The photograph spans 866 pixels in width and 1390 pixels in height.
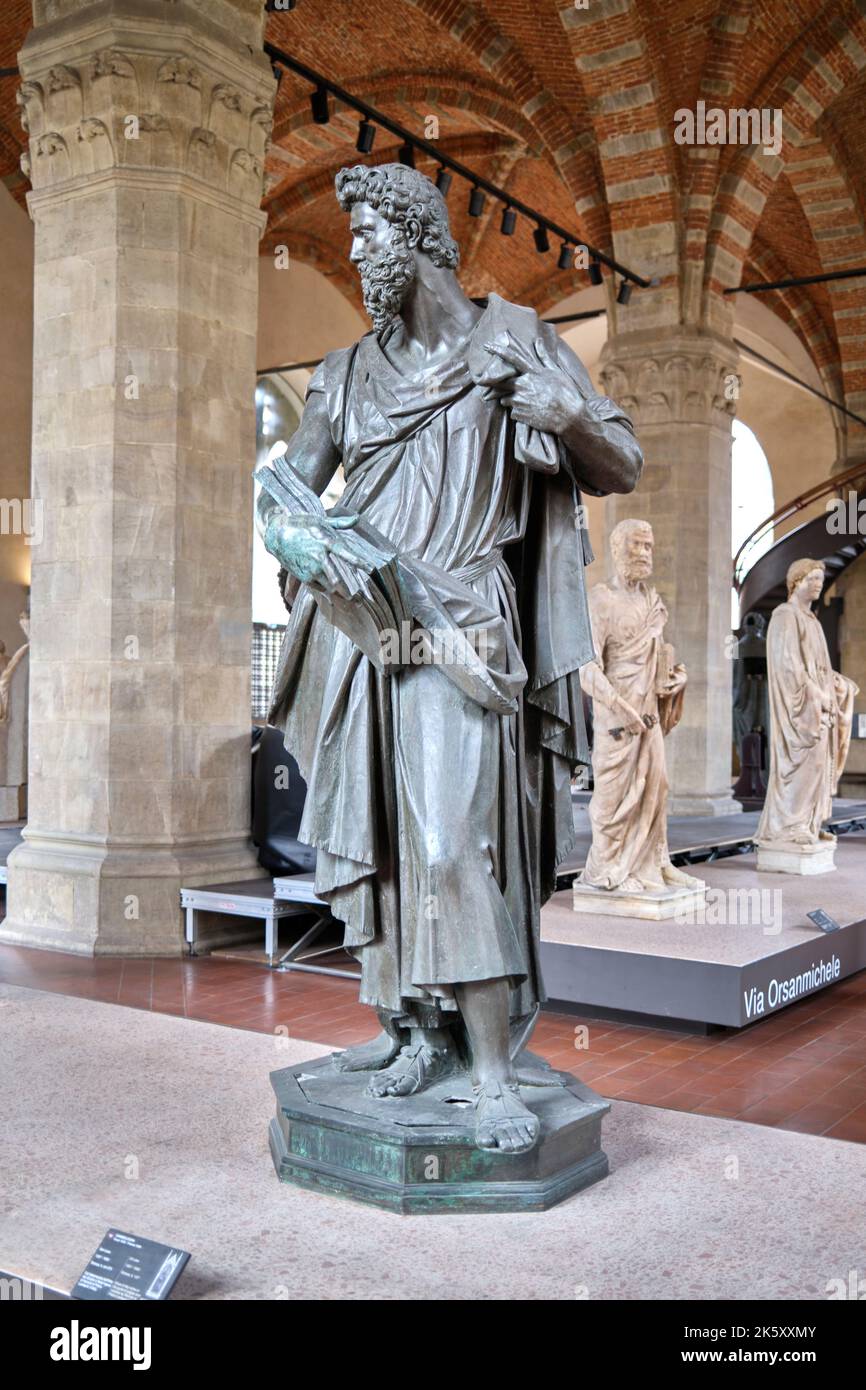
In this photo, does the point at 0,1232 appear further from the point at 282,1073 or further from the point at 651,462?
the point at 651,462

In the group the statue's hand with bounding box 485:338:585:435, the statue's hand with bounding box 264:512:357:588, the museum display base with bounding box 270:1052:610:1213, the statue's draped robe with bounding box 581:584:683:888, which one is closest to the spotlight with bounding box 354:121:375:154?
the statue's draped robe with bounding box 581:584:683:888

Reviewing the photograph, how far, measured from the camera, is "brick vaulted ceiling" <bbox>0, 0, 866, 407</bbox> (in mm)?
12898

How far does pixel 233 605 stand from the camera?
7523 mm

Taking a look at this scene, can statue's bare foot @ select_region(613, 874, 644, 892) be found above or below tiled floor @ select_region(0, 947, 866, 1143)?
above

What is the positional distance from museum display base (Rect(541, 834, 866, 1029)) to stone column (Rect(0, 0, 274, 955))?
224cm

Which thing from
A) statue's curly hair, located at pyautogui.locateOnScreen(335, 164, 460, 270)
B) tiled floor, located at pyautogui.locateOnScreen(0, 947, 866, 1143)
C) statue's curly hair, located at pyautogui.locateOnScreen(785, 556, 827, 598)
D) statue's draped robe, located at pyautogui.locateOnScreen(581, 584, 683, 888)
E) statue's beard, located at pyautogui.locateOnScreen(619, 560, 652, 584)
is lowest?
tiled floor, located at pyautogui.locateOnScreen(0, 947, 866, 1143)

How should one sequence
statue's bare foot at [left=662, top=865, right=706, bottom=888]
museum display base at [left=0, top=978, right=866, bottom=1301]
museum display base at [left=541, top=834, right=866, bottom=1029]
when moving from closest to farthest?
museum display base at [left=0, top=978, right=866, bottom=1301], museum display base at [left=541, top=834, right=866, bottom=1029], statue's bare foot at [left=662, top=865, right=706, bottom=888]

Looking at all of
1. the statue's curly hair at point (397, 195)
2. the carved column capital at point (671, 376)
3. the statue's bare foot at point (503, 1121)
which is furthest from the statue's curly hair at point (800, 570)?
the statue's bare foot at point (503, 1121)

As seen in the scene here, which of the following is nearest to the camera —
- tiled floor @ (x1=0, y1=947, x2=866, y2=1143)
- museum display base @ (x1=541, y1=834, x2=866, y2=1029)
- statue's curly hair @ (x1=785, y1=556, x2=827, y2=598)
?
tiled floor @ (x1=0, y1=947, x2=866, y2=1143)

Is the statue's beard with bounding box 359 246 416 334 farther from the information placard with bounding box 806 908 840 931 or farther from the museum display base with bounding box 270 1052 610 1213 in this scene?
the information placard with bounding box 806 908 840 931

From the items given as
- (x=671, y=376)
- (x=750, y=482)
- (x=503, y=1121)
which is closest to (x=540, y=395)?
(x=503, y=1121)

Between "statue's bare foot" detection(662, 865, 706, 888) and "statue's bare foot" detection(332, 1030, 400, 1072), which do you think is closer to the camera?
"statue's bare foot" detection(332, 1030, 400, 1072)

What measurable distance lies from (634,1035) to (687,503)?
348 inches

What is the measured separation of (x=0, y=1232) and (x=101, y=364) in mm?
5483
